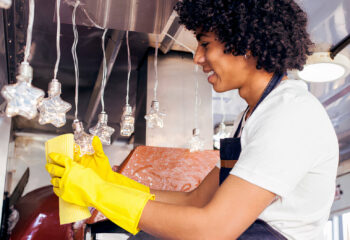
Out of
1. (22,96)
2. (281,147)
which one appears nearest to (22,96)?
(22,96)

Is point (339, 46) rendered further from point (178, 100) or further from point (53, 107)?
point (53, 107)

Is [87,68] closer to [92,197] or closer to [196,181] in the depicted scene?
[196,181]

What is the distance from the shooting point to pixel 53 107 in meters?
1.38

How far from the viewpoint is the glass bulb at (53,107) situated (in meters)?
1.36

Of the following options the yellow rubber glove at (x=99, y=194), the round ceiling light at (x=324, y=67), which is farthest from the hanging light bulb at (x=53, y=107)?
the round ceiling light at (x=324, y=67)

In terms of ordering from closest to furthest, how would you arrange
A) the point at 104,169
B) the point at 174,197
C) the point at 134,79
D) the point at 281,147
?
the point at 281,147 → the point at 104,169 → the point at 174,197 → the point at 134,79

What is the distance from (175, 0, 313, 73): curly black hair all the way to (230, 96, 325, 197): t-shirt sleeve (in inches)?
8.5

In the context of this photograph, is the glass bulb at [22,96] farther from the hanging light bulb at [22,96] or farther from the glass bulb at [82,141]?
the glass bulb at [82,141]

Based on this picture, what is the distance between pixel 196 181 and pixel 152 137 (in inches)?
28.2

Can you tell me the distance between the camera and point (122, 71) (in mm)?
3369

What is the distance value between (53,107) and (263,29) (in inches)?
29.9

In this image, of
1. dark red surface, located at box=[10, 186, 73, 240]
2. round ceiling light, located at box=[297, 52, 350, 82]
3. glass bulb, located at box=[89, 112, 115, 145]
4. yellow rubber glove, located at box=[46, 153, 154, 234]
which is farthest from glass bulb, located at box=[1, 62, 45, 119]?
round ceiling light, located at box=[297, 52, 350, 82]

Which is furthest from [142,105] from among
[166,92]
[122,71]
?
[122,71]

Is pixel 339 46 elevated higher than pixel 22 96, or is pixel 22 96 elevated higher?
pixel 339 46
